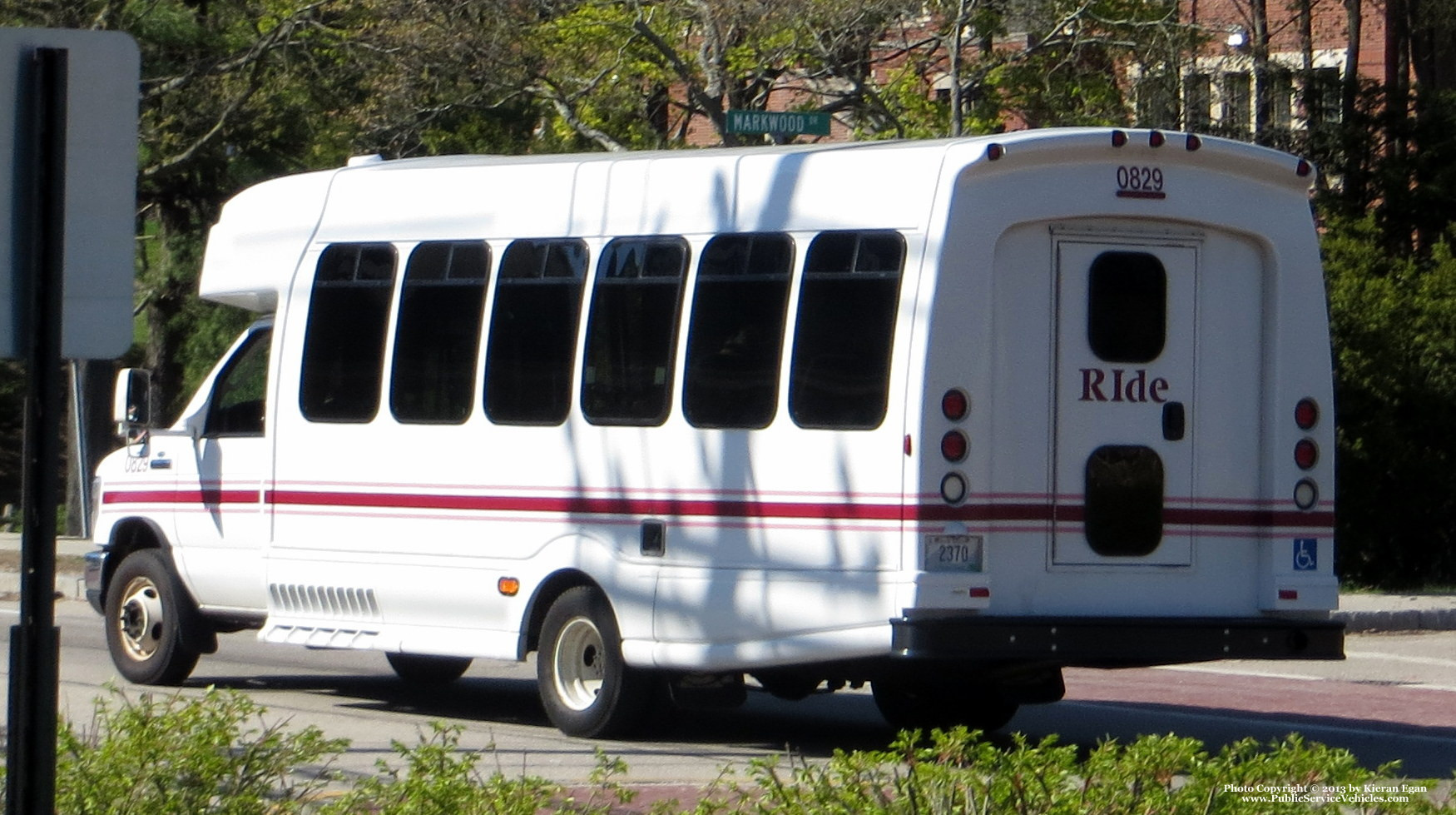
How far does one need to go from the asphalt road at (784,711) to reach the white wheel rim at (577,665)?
21 cm

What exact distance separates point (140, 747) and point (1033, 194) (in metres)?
4.89

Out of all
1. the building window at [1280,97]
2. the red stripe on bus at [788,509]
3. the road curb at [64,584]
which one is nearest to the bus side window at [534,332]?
the red stripe on bus at [788,509]

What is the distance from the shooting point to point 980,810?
5.29 meters

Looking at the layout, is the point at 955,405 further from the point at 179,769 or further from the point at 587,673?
the point at 179,769

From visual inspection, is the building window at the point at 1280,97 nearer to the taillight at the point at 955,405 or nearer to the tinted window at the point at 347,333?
the tinted window at the point at 347,333

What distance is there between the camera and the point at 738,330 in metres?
9.91

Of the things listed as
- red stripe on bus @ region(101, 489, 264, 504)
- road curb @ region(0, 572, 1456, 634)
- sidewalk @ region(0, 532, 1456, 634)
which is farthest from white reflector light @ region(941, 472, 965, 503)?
road curb @ region(0, 572, 1456, 634)

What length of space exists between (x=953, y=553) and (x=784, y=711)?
333 centimetres

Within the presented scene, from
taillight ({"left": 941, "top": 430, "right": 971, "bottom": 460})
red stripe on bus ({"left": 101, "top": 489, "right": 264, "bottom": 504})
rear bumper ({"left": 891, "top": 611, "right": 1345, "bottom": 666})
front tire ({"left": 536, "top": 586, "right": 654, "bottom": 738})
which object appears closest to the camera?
rear bumper ({"left": 891, "top": 611, "right": 1345, "bottom": 666})

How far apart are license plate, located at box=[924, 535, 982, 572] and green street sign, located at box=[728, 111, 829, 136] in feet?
20.5

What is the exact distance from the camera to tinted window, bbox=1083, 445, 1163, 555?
9625 millimetres

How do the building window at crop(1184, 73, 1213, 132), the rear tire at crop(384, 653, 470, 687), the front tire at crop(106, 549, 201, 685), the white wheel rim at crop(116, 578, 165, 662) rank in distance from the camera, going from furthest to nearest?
the building window at crop(1184, 73, 1213, 132)
the rear tire at crop(384, 653, 470, 687)
the white wheel rim at crop(116, 578, 165, 662)
the front tire at crop(106, 549, 201, 685)

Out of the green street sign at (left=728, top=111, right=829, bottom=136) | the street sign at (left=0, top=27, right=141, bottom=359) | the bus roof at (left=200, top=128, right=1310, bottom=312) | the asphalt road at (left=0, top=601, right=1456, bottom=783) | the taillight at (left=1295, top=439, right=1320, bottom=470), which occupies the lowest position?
the asphalt road at (left=0, top=601, right=1456, bottom=783)

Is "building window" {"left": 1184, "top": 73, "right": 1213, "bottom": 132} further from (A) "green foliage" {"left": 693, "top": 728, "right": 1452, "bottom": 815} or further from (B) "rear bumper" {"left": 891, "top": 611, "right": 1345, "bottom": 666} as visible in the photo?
(A) "green foliage" {"left": 693, "top": 728, "right": 1452, "bottom": 815}
